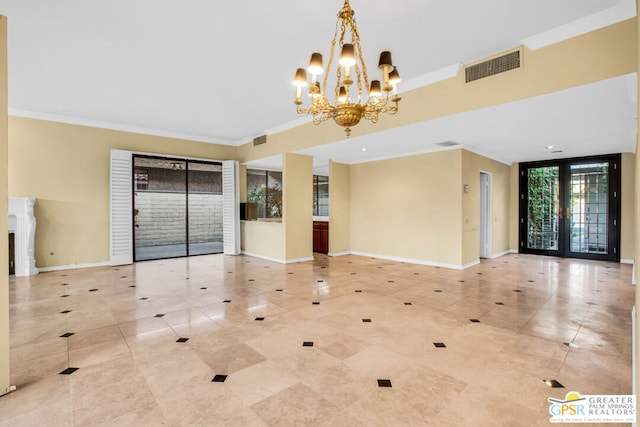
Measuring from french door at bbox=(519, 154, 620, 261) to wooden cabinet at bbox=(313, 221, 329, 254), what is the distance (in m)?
5.70

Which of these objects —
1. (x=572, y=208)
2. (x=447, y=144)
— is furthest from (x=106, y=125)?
(x=572, y=208)

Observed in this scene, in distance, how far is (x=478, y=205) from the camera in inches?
285

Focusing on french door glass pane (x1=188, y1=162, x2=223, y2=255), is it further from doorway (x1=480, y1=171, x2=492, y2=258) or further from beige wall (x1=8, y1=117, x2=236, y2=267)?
doorway (x1=480, y1=171, x2=492, y2=258)

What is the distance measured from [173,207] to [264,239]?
4.41 meters

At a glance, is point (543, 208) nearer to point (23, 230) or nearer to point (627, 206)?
point (627, 206)

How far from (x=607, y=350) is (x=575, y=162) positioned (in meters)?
7.08

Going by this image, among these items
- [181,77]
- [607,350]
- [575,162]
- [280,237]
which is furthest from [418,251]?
[181,77]

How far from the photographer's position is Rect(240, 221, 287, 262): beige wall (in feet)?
24.4

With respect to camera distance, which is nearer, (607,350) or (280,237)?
(607,350)

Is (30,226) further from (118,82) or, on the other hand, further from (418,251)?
(418,251)

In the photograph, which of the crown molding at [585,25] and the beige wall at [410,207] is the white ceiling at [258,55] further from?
the beige wall at [410,207]

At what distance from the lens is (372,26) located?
3.25 meters

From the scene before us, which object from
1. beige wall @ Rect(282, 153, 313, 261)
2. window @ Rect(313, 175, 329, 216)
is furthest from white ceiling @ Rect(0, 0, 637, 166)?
window @ Rect(313, 175, 329, 216)

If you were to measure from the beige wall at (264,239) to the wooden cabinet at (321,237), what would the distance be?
172cm
